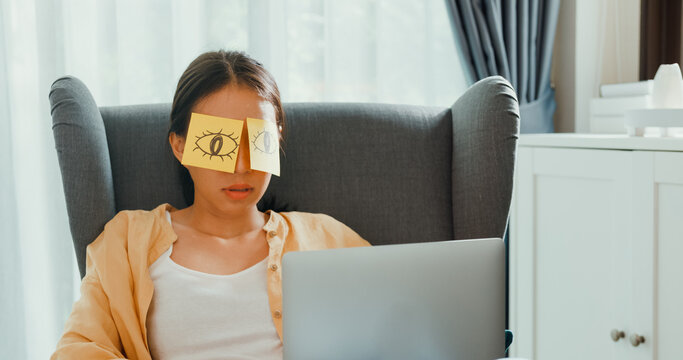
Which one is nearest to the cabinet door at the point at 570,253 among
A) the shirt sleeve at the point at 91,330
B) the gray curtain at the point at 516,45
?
the gray curtain at the point at 516,45

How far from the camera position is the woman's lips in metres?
1.15

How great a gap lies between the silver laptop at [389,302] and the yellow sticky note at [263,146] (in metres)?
0.34

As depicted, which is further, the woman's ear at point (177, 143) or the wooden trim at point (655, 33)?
the wooden trim at point (655, 33)

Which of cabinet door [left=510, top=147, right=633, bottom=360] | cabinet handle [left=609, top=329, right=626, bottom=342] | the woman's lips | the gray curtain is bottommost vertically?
cabinet handle [left=609, top=329, right=626, bottom=342]

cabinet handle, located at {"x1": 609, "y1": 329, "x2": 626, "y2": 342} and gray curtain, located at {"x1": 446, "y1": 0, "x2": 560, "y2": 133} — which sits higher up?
gray curtain, located at {"x1": 446, "y1": 0, "x2": 560, "y2": 133}

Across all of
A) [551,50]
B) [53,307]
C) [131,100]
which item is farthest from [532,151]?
[53,307]

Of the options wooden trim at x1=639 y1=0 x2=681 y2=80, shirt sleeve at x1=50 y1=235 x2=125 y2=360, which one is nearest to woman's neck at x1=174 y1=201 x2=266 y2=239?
shirt sleeve at x1=50 y1=235 x2=125 y2=360

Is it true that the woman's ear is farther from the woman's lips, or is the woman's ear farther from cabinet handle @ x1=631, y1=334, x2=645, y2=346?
cabinet handle @ x1=631, y1=334, x2=645, y2=346

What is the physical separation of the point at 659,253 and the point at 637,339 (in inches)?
8.7

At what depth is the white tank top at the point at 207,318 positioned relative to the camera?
1.11 meters

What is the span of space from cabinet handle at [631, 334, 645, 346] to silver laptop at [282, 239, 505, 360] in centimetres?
87

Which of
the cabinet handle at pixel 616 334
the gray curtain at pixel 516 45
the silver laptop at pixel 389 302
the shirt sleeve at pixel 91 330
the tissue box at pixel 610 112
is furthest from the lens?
the gray curtain at pixel 516 45

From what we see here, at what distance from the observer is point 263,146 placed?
1104 millimetres

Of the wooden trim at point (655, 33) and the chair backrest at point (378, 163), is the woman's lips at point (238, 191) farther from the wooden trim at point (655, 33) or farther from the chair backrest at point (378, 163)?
the wooden trim at point (655, 33)
